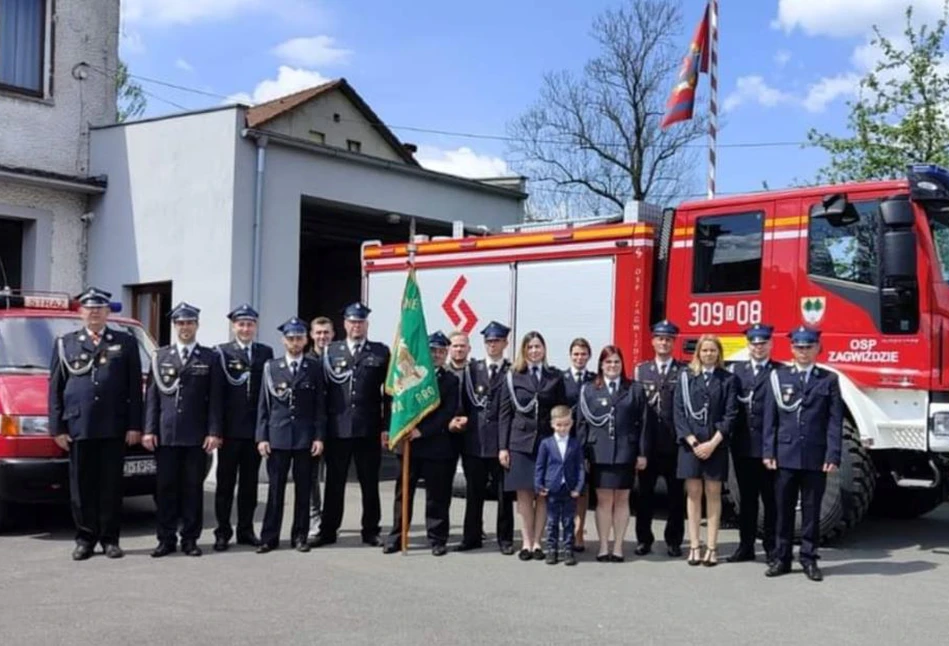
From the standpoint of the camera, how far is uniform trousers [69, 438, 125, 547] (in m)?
8.24

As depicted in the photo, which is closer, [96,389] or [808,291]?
[96,389]

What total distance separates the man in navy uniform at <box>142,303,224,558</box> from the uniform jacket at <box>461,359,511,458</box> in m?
1.94

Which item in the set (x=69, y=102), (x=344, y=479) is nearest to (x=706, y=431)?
(x=344, y=479)

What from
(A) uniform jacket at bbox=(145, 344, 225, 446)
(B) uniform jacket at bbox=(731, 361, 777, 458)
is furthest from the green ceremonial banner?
(B) uniform jacket at bbox=(731, 361, 777, 458)

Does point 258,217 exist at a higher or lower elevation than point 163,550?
higher

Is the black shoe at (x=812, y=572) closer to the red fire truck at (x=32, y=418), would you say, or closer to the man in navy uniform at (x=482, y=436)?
the man in navy uniform at (x=482, y=436)

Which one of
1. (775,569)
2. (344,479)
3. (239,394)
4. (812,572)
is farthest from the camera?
(344,479)

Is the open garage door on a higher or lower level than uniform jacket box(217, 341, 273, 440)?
higher

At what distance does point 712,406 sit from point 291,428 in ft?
10.6

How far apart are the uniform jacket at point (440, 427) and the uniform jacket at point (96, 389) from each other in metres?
2.12

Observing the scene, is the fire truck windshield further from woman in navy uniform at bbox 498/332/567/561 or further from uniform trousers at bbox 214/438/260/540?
woman in navy uniform at bbox 498/332/567/561

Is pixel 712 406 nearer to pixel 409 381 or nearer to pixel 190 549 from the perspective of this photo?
pixel 409 381

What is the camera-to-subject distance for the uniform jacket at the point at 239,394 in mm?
8688

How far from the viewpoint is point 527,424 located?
8531 millimetres
